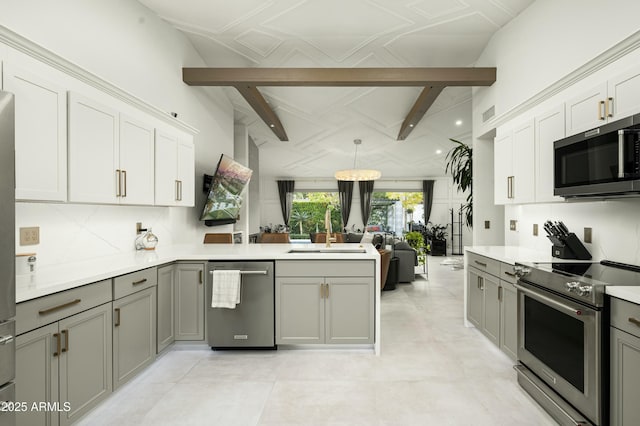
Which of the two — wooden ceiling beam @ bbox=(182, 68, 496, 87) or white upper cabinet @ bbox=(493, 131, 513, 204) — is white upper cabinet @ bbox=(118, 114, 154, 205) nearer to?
wooden ceiling beam @ bbox=(182, 68, 496, 87)

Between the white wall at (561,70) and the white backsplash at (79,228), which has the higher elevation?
the white wall at (561,70)

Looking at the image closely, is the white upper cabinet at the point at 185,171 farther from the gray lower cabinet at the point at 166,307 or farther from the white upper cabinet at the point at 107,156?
the gray lower cabinet at the point at 166,307

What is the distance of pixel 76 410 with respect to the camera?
181cm

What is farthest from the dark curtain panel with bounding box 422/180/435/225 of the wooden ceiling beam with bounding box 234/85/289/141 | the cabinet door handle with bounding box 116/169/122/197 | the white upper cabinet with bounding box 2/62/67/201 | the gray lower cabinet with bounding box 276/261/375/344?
the white upper cabinet with bounding box 2/62/67/201

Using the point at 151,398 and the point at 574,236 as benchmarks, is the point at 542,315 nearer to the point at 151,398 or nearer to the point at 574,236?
the point at 574,236

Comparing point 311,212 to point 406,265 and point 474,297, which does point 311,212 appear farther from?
point 474,297

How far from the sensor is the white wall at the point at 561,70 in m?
2.23

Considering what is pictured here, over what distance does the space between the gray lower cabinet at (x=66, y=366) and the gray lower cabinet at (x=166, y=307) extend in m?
0.59

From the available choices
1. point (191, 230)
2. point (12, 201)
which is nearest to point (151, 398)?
point (12, 201)

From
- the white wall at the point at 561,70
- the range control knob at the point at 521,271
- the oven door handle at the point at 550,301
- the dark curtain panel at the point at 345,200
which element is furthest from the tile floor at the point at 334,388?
the dark curtain panel at the point at 345,200

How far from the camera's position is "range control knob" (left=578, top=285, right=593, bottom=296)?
167 cm

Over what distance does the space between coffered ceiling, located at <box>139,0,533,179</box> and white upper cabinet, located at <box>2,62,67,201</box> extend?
6.37 ft

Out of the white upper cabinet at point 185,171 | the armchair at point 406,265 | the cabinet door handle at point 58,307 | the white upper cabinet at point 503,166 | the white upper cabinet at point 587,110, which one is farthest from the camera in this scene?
the armchair at point 406,265

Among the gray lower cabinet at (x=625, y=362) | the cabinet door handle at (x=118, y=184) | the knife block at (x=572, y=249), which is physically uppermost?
the cabinet door handle at (x=118, y=184)
